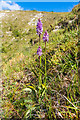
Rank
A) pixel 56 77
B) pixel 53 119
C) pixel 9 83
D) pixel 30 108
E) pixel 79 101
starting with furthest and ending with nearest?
pixel 9 83 < pixel 56 77 < pixel 30 108 < pixel 53 119 < pixel 79 101

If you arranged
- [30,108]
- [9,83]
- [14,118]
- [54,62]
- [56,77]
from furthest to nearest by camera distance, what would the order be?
[9,83]
[54,62]
[56,77]
[14,118]
[30,108]

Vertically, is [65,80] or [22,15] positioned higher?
[22,15]

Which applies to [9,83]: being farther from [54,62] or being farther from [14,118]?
[54,62]

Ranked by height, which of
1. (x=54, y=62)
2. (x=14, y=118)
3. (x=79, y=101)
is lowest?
(x=14, y=118)

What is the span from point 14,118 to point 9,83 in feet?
3.56

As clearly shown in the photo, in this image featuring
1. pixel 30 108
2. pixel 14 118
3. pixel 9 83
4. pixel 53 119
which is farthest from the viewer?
pixel 9 83

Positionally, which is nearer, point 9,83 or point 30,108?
point 30,108

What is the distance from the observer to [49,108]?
1802 millimetres

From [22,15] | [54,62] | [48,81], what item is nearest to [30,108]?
[48,81]

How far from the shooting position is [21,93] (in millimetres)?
2432

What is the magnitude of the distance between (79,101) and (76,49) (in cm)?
137

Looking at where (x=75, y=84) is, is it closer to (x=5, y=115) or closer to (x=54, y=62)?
(x=54, y=62)

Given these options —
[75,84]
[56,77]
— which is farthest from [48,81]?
[75,84]

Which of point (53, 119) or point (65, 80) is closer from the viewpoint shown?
point (53, 119)
